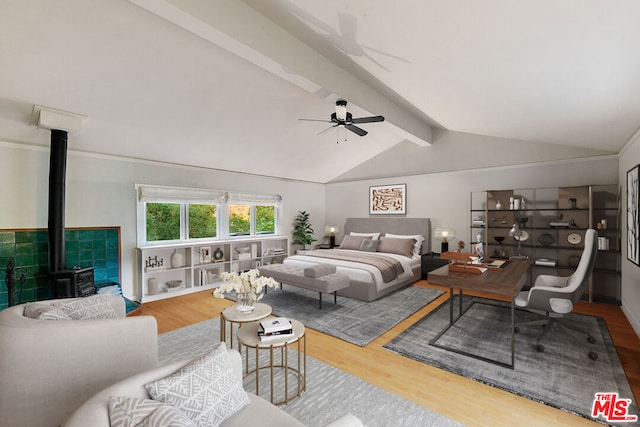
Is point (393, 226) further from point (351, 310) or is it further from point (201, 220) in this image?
point (201, 220)

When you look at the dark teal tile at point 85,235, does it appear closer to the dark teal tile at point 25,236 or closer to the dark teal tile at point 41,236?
the dark teal tile at point 41,236

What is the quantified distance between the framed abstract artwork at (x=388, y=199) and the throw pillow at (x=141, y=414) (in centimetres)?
600

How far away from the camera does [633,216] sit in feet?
9.82

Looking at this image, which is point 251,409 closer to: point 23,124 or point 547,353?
point 547,353

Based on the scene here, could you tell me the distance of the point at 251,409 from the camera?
1.37m

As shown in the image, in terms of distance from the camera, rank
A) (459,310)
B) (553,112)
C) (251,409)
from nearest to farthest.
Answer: (251,409), (553,112), (459,310)

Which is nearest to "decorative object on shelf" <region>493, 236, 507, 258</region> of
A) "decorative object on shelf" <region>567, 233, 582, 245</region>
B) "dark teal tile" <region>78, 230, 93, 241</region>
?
"decorative object on shelf" <region>567, 233, 582, 245</region>

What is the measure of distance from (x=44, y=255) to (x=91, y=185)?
108cm

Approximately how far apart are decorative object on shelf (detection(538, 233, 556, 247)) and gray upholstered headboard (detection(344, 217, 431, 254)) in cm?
190

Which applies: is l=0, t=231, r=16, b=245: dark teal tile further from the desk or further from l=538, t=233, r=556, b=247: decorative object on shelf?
l=538, t=233, r=556, b=247: decorative object on shelf

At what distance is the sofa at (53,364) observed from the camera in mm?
1429

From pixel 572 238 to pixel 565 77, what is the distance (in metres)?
3.30

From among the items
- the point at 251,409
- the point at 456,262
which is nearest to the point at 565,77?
the point at 456,262

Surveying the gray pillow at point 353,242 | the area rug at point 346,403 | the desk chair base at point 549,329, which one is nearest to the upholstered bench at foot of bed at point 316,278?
the area rug at point 346,403
